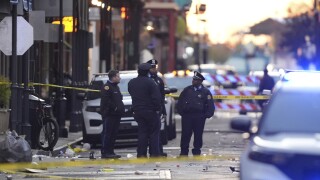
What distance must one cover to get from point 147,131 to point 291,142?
8391 mm

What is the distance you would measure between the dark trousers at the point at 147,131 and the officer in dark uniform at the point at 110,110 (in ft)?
3.76

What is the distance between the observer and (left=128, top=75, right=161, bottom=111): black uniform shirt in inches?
691

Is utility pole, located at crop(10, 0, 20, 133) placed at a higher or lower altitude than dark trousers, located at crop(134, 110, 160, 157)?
higher

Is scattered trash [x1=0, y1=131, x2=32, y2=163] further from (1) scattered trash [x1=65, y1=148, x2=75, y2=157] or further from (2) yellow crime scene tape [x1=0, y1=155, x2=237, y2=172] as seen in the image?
(1) scattered trash [x1=65, y1=148, x2=75, y2=157]

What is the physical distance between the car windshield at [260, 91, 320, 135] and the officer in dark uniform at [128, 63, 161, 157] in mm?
7054

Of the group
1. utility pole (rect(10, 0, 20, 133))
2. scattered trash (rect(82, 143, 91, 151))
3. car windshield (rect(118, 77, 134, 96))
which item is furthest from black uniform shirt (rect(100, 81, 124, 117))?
car windshield (rect(118, 77, 134, 96))

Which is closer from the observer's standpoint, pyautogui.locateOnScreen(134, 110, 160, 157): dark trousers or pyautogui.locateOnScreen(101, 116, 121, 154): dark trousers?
pyautogui.locateOnScreen(134, 110, 160, 157): dark trousers

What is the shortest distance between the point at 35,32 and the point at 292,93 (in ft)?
38.2

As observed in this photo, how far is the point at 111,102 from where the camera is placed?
1902 cm

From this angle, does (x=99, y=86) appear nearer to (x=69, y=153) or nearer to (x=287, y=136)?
(x=69, y=153)

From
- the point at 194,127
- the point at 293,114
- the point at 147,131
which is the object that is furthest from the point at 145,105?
the point at 293,114

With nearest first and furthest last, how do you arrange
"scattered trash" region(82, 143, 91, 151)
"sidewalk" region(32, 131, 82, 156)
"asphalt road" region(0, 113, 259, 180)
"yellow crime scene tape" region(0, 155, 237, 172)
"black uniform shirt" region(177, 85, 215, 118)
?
"asphalt road" region(0, 113, 259, 180)
"yellow crime scene tape" region(0, 155, 237, 172)
"black uniform shirt" region(177, 85, 215, 118)
"sidewalk" region(32, 131, 82, 156)
"scattered trash" region(82, 143, 91, 151)

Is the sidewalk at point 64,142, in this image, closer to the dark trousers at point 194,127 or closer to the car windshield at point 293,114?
the dark trousers at point 194,127

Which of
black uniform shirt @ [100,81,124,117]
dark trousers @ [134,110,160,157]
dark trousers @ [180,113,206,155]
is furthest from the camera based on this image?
dark trousers @ [180,113,206,155]
